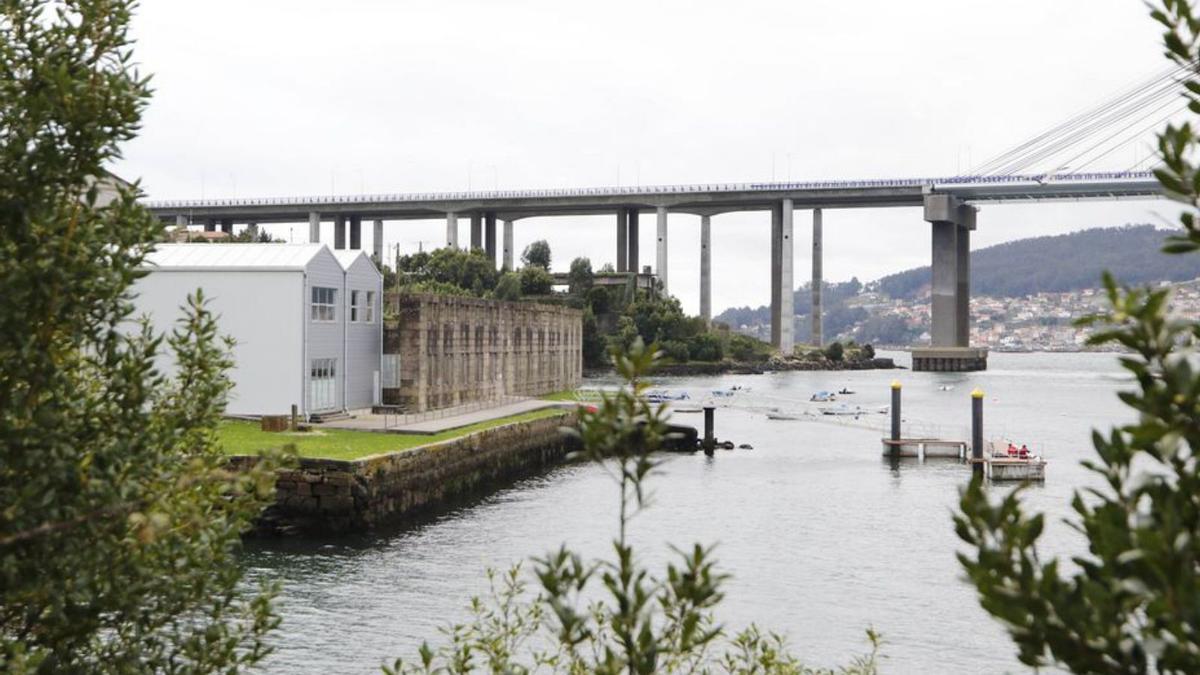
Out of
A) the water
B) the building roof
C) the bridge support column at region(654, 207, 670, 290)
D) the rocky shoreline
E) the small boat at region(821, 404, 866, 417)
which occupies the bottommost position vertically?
the water

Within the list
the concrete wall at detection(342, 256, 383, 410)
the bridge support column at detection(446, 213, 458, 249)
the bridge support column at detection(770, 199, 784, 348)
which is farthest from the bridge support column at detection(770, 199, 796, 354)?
the concrete wall at detection(342, 256, 383, 410)

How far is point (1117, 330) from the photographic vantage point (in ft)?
11.8

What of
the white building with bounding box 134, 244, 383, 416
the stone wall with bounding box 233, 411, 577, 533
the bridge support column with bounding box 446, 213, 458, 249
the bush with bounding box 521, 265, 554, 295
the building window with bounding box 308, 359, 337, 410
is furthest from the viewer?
the bridge support column with bounding box 446, 213, 458, 249

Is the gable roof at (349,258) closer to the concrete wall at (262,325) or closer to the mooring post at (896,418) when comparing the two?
the concrete wall at (262,325)

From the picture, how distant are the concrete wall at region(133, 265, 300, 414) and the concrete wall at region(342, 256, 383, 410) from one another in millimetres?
4134

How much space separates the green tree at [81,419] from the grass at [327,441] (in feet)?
85.3

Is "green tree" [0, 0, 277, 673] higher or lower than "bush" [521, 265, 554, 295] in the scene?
lower

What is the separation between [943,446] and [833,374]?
94675mm

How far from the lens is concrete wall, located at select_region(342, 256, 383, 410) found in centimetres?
4638

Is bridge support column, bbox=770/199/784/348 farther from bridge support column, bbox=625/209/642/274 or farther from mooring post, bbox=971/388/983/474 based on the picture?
mooring post, bbox=971/388/983/474

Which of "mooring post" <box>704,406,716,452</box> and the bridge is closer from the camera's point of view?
"mooring post" <box>704,406,716,452</box>

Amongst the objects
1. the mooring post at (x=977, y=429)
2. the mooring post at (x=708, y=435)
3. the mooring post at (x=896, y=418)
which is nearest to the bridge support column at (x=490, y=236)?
the mooring post at (x=708, y=435)

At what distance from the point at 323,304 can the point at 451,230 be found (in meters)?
115

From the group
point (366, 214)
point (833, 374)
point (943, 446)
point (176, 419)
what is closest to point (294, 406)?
point (943, 446)
